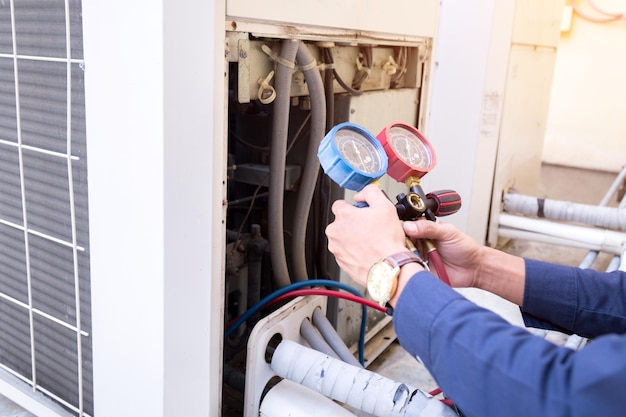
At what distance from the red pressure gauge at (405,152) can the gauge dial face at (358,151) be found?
30 millimetres

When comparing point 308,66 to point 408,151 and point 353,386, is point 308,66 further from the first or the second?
point 353,386

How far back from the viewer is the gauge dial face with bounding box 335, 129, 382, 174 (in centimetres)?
85

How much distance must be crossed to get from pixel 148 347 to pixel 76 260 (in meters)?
0.23

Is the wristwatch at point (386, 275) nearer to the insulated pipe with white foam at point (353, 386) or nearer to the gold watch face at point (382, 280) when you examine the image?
the gold watch face at point (382, 280)

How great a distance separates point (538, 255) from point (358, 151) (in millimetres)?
2397

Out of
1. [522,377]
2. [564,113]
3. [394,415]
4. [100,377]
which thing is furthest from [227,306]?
[564,113]

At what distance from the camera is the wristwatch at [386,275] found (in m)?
0.73

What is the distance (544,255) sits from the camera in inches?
117

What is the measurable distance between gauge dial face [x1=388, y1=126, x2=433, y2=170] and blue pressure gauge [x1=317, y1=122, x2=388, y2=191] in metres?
0.04

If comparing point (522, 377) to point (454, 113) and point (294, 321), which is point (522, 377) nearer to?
point (294, 321)

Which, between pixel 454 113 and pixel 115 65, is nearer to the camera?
pixel 115 65

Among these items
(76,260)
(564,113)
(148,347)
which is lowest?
(148,347)

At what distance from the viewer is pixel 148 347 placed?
0.99 metres

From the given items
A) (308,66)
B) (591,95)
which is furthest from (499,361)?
(591,95)
